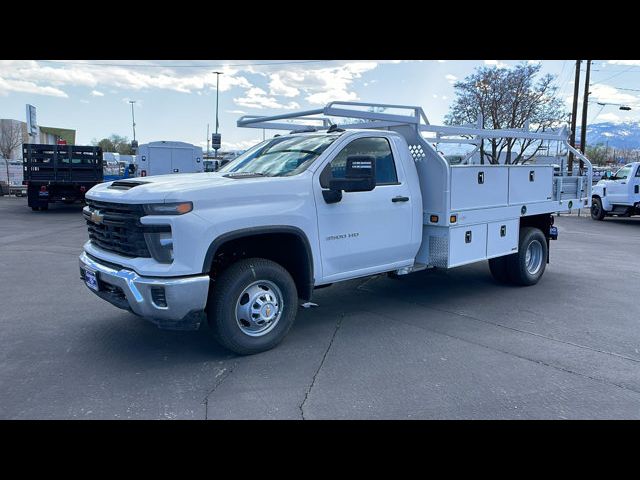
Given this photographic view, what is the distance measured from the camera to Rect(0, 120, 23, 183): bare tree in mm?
50372

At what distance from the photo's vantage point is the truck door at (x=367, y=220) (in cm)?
501

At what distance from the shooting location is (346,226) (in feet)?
16.8

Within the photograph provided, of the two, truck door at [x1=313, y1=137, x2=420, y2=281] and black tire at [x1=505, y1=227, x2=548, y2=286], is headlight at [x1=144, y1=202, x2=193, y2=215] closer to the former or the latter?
truck door at [x1=313, y1=137, x2=420, y2=281]

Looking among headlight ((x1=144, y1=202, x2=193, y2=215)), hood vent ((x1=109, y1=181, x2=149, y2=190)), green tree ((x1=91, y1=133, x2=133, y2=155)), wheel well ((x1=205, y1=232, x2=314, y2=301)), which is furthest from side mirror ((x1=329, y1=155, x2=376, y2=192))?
green tree ((x1=91, y1=133, x2=133, y2=155))

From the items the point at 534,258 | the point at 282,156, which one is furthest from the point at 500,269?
the point at 282,156

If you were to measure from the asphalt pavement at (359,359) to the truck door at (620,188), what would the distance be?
11581mm

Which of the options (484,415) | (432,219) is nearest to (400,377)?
(484,415)

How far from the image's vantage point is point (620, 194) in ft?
57.5

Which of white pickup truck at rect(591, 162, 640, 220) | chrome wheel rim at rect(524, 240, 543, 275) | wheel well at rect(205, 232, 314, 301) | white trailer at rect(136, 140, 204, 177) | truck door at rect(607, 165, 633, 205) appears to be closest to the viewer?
wheel well at rect(205, 232, 314, 301)

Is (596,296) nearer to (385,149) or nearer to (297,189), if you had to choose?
(385,149)

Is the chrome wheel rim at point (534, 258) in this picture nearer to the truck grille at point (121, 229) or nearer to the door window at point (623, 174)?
the truck grille at point (121, 229)

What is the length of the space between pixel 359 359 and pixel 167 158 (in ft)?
68.8

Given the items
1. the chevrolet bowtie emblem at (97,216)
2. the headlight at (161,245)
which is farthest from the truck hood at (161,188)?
the headlight at (161,245)

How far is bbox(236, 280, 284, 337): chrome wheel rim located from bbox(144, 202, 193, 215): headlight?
36.1 inches
